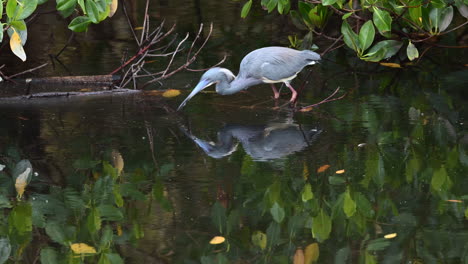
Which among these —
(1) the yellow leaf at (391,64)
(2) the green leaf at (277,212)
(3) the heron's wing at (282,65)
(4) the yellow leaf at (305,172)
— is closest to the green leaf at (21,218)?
(2) the green leaf at (277,212)

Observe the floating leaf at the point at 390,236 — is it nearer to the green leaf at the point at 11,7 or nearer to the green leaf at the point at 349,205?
the green leaf at the point at 349,205

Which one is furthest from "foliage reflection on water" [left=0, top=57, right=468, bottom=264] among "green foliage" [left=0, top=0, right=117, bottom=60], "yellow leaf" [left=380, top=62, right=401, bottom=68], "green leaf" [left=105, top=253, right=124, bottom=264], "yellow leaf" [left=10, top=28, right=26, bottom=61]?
"yellow leaf" [left=380, top=62, right=401, bottom=68]

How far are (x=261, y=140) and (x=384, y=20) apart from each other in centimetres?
169

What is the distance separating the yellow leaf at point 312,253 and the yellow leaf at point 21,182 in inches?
Answer: 82.4

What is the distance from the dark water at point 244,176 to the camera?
199 inches

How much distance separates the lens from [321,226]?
17.4 ft

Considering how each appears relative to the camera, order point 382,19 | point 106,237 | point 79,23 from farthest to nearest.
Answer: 1. point 382,19
2. point 79,23
3. point 106,237

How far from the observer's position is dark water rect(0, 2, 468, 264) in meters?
5.05

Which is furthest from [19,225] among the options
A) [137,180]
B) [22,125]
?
[22,125]

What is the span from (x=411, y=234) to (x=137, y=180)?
6.65ft

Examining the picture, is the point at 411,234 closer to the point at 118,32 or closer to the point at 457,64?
the point at 457,64

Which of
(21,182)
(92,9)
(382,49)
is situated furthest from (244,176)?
(382,49)

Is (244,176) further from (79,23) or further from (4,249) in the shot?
(79,23)

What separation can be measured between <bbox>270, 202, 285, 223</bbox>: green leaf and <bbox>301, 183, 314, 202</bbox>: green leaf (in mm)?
228
